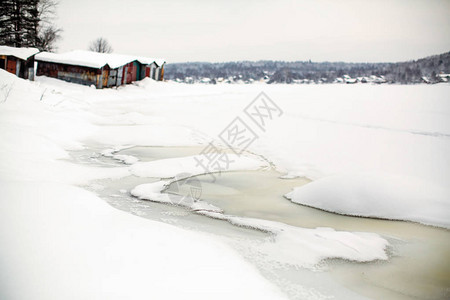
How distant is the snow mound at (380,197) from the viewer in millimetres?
6352

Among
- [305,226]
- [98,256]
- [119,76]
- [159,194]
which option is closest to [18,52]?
[119,76]

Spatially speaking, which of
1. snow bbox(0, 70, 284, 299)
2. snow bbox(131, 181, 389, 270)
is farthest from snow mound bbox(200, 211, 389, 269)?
snow bbox(0, 70, 284, 299)

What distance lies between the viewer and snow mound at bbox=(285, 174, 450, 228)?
6.35m

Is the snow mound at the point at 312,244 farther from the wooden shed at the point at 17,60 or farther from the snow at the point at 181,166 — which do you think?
the wooden shed at the point at 17,60

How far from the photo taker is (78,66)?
2488 cm

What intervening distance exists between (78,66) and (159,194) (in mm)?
21223

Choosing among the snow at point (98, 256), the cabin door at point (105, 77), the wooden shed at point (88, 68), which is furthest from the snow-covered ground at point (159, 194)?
the cabin door at point (105, 77)

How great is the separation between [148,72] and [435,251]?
28385 mm

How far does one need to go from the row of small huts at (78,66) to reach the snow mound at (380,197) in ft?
67.0

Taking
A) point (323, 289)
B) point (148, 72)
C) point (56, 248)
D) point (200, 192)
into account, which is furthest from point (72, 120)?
point (148, 72)

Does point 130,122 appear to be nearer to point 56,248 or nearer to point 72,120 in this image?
point 72,120

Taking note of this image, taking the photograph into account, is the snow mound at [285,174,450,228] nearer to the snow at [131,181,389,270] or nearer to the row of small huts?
the snow at [131,181,389,270]

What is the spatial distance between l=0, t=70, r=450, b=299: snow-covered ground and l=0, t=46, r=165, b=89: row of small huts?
7.76 metres

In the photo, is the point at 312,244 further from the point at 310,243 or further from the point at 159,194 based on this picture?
the point at 159,194
